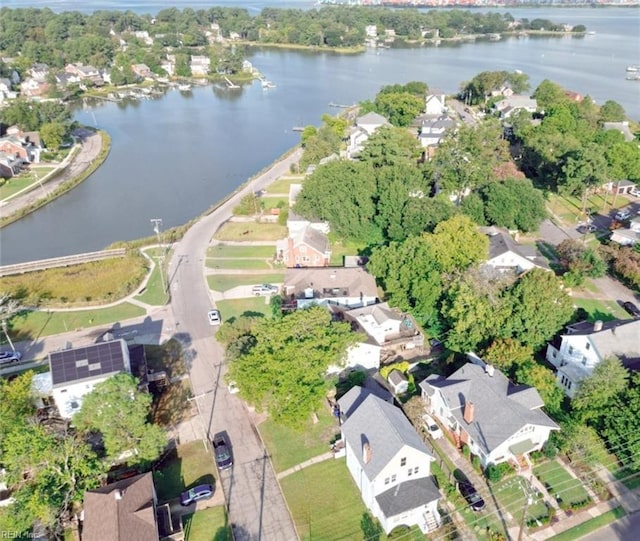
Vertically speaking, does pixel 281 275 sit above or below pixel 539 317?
below

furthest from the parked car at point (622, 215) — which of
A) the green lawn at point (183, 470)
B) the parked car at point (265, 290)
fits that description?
the green lawn at point (183, 470)

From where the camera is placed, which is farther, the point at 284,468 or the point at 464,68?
the point at 464,68

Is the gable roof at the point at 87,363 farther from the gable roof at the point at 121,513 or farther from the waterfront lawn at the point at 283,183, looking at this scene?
the waterfront lawn at the point at 283,183

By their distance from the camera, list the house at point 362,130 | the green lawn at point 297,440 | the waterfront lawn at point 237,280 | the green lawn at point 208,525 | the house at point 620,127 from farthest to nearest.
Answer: the house at point 362,130
the house at point 620,127
the waterfront lawn at point 237,280
the green lawn at point 297,440
the green lawn at point 208,525

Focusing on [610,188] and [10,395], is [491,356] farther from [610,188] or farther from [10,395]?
[610,188]

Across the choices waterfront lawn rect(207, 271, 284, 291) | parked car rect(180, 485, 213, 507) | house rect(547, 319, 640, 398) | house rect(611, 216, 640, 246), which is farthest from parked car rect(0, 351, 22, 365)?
house rect(611, 216, 640, 246)

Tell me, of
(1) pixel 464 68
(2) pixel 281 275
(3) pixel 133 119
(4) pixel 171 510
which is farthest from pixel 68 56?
(4) pixel 171 510

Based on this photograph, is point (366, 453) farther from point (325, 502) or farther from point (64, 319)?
point (64, 319)
